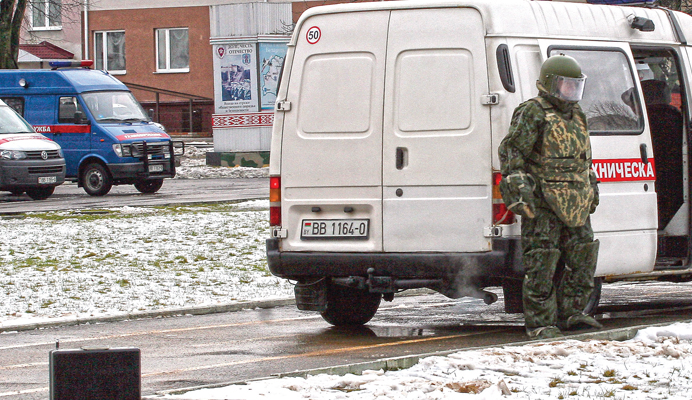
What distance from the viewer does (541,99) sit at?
8.31 metres

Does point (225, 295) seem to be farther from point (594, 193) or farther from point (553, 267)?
point (594, 193)

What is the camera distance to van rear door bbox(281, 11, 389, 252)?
8859mm

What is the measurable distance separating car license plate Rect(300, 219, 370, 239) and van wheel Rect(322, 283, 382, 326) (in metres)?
0.61

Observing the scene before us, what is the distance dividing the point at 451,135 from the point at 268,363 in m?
1.95

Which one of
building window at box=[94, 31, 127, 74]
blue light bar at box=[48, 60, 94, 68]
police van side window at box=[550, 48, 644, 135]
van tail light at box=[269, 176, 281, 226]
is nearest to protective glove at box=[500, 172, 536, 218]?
police van side window at box=[550, 48, 644, 135]

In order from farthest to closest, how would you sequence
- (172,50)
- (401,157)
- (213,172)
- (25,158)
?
1. (172,50)
2. (213,172)
3. (25,158)
4. (401,157)

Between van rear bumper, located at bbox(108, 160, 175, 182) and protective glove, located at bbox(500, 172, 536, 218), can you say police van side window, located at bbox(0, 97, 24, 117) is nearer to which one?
van rear bumper, located at bbox(108, 160, 175, 182)

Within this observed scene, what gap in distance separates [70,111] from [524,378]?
20776 millimetres

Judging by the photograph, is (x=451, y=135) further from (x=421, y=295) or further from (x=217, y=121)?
(x=217, y=121)

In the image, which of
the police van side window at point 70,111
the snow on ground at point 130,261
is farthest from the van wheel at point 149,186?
the snow on ground at point 130,261

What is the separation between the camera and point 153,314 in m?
10.9

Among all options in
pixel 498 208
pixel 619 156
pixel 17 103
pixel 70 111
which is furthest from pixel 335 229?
pixel 17 103

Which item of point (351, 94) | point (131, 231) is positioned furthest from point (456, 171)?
point (131, 231)

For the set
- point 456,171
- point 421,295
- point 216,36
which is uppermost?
point 216,36
